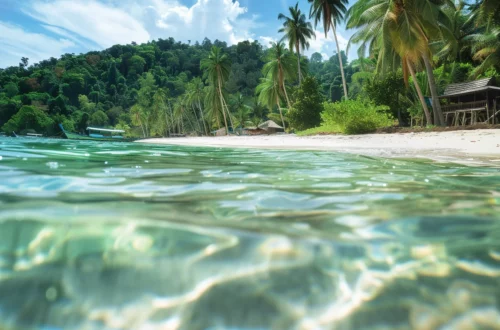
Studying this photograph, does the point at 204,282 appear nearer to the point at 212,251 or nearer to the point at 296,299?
the point at 212,251

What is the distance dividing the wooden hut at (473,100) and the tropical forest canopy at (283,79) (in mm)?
1368

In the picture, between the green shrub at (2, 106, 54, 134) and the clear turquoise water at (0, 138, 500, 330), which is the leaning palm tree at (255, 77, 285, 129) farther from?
the green shrub at (2, 106, 54, 134)

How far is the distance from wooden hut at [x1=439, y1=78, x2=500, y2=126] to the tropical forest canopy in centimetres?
137

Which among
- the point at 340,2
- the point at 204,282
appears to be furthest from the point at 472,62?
the point at 204,282

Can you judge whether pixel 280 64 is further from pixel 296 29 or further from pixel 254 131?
pixel 254 131

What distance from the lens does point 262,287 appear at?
1015 mm

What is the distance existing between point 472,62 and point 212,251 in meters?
34.6

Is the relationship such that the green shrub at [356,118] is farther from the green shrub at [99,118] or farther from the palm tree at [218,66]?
the green shrub at [99,118]

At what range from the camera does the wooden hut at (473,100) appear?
19.9m

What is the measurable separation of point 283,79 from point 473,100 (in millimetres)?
18090

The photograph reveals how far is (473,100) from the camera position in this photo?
2200 cm

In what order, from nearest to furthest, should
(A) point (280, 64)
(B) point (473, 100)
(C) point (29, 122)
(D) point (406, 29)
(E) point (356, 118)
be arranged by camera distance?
(D) point (406, 29), (E) point (356, 118), (B) point (473, 100), (A) point (280, 64), (C) point (29, 122)

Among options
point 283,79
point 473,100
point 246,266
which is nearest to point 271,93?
point 283,79

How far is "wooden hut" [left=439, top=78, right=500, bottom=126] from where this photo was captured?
19.9 meters
